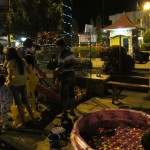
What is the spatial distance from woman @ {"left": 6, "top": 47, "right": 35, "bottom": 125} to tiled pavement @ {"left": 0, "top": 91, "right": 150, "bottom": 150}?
0.60 metres

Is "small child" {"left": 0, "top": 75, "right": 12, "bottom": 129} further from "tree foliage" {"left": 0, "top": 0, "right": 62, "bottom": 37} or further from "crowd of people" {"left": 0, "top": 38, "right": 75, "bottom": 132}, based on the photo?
"tree foliage" {"left": 0, "top": 0, "right": 62, "bottom": 37}

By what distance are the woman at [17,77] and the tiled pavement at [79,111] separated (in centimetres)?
60

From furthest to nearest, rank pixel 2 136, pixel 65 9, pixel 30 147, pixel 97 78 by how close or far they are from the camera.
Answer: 1. pixel 65 9
2. pixel 97 78
3. pixel 2 136
4. pixel 30 147

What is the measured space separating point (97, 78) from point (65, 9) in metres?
21.1

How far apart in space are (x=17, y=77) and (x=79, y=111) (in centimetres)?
220

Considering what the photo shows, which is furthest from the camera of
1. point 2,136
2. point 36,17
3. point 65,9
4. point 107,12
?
point 107,12

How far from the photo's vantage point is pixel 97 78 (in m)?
9.53

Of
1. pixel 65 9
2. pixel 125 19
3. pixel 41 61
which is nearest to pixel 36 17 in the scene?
pixel 65 9

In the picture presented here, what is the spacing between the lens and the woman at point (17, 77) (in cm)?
620

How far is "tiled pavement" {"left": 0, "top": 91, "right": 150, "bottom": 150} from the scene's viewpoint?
5.76m

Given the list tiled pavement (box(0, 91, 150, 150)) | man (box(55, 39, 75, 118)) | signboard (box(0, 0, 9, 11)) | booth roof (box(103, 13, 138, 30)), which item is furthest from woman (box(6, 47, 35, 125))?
booth roof (box(103, 13, 138, 30))

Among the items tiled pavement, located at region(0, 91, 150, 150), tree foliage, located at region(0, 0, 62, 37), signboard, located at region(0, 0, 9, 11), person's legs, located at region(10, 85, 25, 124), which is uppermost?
tree foliage, located at region(0, 0, 62, 37)

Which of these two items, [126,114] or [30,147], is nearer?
[30,147]

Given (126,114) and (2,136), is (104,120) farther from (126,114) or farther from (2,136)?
(2,136)
